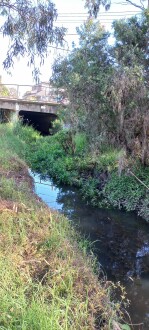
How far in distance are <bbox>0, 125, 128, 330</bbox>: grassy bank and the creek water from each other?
0.76 m

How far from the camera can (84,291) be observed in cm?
368

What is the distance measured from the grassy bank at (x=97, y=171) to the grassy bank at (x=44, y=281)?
12.2 feet

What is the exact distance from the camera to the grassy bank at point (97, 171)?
9016 millimetres

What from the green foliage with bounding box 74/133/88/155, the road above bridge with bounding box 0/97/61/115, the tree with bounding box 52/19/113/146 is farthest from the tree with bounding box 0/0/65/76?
the road above bridge with bounding box 0/97/61/115

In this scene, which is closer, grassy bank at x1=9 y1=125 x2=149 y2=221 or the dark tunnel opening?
grassy bank at x1=9 y1=125 x2=149 y2=221

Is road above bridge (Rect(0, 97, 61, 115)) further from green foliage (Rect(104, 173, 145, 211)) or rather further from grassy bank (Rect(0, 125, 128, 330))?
grassy bank (Rect(0, 125, 128, 330))

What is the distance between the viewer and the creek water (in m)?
5.06

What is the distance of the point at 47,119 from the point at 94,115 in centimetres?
1463

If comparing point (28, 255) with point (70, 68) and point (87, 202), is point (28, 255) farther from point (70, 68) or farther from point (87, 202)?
point (70, 68)

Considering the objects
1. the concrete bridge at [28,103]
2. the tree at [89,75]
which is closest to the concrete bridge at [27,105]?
the concrete bridge at [28,103]

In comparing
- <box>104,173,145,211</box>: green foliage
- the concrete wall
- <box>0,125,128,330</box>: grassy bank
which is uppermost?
the concrete wall

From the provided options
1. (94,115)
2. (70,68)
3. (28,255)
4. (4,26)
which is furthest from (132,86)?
(28,255)

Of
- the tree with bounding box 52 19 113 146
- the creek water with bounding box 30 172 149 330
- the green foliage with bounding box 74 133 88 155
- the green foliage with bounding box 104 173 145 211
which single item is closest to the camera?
the creek water with bounding box 30 172 149 330

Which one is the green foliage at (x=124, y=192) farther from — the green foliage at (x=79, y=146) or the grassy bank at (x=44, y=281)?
the grassy bank at (x=44, y=281)
